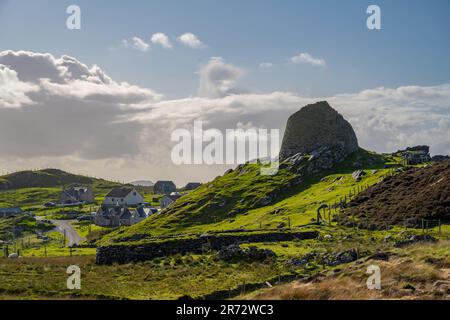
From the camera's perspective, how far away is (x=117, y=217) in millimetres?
150875

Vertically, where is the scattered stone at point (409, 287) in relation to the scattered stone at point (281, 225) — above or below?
above

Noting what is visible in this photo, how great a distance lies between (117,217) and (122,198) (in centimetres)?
4171

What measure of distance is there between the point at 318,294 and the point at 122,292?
15226mm

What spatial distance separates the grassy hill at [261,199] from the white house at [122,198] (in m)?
64.6

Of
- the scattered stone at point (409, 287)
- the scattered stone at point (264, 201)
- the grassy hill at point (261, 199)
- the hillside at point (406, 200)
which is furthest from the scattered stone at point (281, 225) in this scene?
the scattered stone at point (409, 287)

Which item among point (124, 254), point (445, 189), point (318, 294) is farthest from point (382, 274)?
point (445, 189)

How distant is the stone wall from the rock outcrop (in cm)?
7863

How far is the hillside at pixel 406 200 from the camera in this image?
70.2 meters

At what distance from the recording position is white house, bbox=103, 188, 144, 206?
630 feet

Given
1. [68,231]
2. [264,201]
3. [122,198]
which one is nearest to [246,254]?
[264,201]

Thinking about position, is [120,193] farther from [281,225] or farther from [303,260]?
[303,260]

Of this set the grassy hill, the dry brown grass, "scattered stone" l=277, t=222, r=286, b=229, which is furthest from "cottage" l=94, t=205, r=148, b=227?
the dry brown grass

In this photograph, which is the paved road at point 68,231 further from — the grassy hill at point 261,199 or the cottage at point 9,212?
the cottage at point 9,212
